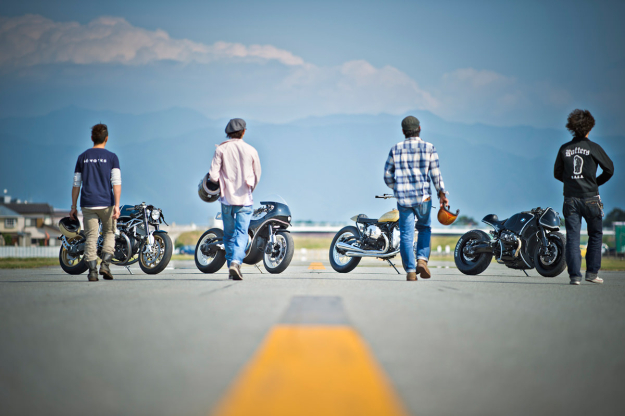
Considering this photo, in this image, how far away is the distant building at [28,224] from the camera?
8569 centimetres

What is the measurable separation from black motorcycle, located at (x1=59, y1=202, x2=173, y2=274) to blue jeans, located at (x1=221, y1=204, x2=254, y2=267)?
4.76ft

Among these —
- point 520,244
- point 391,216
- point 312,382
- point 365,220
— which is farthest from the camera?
point 365,220

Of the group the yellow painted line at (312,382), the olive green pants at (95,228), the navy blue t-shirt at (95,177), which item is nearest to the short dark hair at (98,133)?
the navy blue t-shirt at (95,177)

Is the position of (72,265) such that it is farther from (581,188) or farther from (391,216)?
(581,188)

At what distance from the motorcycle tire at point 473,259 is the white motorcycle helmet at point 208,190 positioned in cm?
426

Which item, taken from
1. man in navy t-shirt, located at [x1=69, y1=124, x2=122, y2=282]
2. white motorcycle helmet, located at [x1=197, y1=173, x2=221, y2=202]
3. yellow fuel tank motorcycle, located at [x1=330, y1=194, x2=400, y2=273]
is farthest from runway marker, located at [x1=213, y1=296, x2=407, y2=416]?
yellow fuel tank motorcycle, located at [x1=330, y1=194, x2=400, y2=273]

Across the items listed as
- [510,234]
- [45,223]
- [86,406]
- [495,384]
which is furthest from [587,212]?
[45,223]

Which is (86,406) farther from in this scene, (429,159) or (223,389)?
(429,159)

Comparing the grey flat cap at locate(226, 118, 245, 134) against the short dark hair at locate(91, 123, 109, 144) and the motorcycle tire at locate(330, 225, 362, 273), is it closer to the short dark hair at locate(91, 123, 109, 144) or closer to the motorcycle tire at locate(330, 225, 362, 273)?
the short dark hair at locate(91, 123, 109, 144)

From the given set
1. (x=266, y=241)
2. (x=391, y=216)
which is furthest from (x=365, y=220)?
(x=266, y=241)

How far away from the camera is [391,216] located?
9.35m

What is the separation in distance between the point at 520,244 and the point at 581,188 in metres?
1.72

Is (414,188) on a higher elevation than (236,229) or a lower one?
higher

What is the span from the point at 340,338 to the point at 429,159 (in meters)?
5.26
